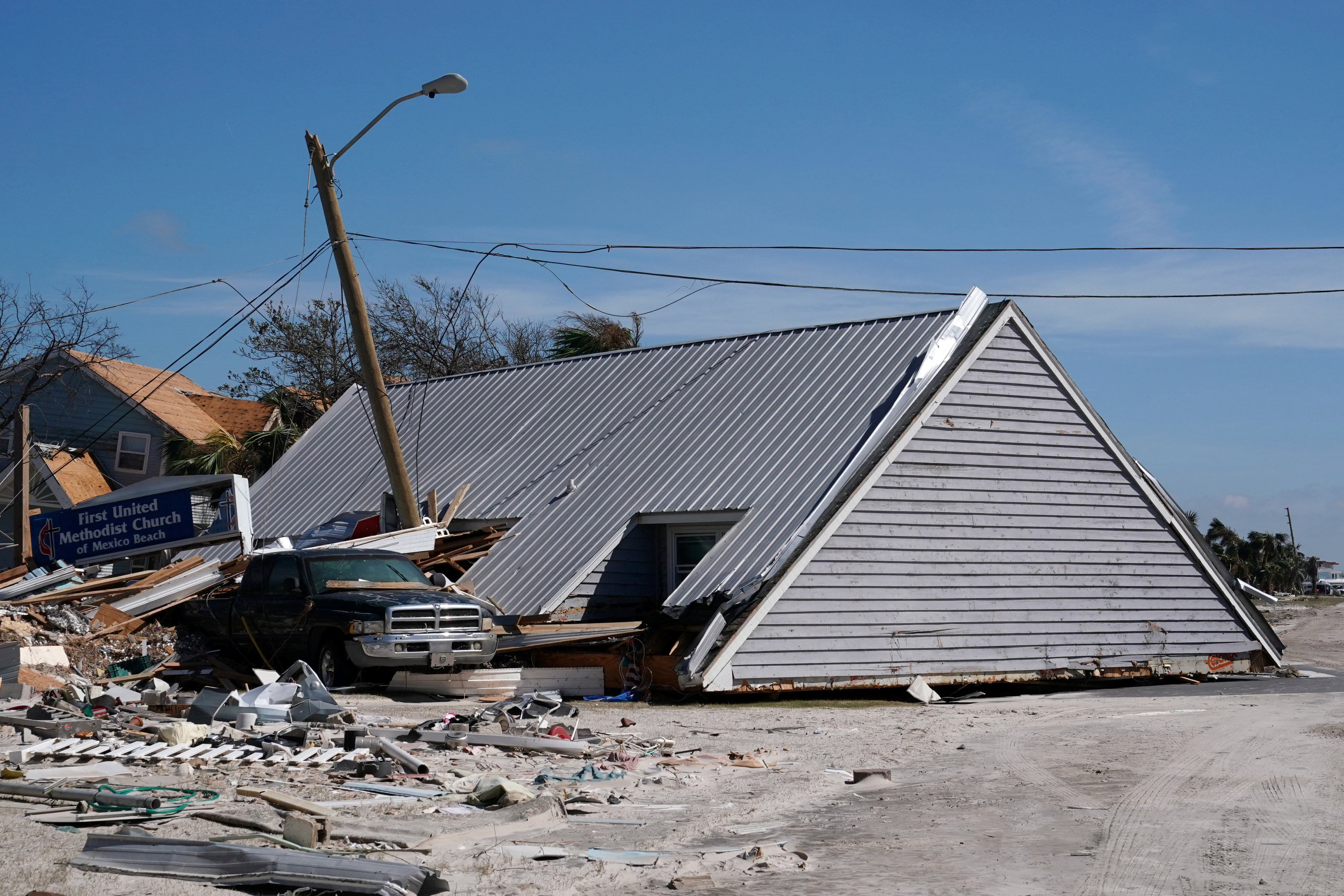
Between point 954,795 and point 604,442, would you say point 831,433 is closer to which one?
point 604,442

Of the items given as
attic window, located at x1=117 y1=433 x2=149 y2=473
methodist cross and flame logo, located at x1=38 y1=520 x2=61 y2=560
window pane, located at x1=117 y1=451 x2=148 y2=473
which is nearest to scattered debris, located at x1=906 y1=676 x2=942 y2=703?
methodist cross and flame logo, located at x1=38 y1=520 x2=61 y2=560

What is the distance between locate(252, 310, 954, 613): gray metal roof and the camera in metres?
17.4

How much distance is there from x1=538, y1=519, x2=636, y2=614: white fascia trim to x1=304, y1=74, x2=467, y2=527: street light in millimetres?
3483

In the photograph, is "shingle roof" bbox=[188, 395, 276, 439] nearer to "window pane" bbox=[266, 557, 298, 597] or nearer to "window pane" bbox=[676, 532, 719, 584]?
"window pane" bbox=[266, 557, 298, 597]

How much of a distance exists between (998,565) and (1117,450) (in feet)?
9.77

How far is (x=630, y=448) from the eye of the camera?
20.1 metres

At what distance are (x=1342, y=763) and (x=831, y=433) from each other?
29.5 feet

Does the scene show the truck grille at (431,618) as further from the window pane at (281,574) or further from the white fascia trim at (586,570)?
the window pane at (281,574)

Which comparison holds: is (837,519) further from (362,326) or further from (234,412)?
(234,412)

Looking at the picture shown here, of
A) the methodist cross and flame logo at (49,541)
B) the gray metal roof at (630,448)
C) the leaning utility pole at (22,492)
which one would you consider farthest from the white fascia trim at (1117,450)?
the leaning utility pole at (22,492)

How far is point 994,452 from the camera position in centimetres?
1794

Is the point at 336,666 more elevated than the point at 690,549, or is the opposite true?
the point at 690,549

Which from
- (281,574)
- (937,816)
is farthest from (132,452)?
(937,816)

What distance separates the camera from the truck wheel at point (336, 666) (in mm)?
15570
